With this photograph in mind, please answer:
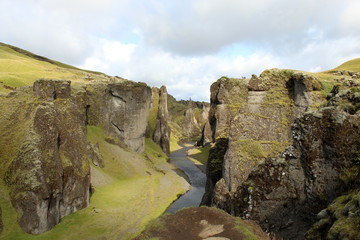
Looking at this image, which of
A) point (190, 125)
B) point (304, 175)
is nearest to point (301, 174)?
point (304, 175)

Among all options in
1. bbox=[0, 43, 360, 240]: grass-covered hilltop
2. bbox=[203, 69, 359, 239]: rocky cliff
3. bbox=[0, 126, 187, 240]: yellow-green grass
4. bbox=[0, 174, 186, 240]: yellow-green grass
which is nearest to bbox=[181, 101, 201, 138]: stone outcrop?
bbox=[0, 126, 187, 240]: yellow-green grass

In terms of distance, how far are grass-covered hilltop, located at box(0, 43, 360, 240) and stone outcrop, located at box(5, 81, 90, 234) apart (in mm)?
153

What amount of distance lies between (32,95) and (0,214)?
2380 centimetres

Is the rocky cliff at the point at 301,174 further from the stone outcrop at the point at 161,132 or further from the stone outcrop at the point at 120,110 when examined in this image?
the stone outcrop at the point at 161,132

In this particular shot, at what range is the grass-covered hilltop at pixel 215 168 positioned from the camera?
16344 millimetres

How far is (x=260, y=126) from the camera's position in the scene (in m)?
33.9

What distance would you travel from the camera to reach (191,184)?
6750 centimetres

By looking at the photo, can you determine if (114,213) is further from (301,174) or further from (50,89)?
(301,174)

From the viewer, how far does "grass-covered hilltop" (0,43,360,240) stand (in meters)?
16.3

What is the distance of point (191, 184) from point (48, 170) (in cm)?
4049

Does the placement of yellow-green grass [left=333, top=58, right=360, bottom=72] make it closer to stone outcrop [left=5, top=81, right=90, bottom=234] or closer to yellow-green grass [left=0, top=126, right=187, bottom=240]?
yellow-green grass [left=0, top=126, right=187, bottom=240]

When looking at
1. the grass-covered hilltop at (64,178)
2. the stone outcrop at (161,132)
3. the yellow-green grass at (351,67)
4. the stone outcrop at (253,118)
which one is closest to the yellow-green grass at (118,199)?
the grass-covered hilltop at (64,178)

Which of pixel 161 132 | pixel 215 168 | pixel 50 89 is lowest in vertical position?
pixel 161 132

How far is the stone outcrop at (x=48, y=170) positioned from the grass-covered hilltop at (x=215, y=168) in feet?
0.50
